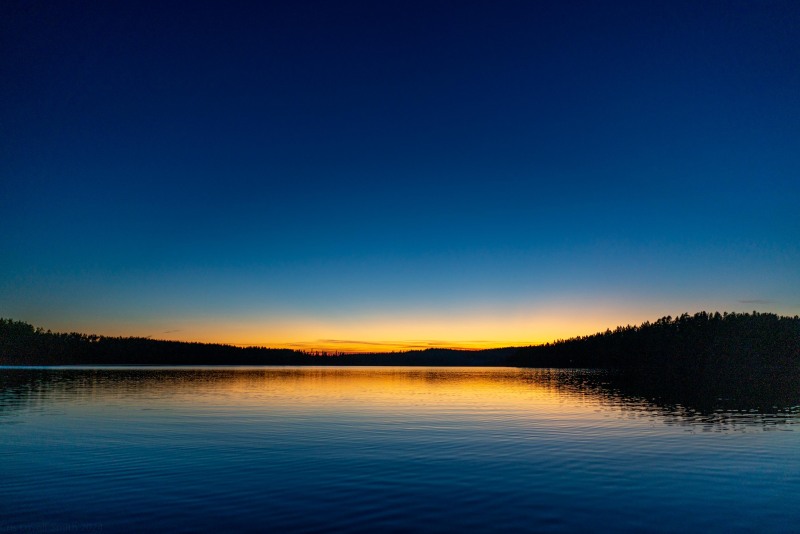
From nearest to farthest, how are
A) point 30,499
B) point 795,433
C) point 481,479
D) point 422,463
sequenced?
point 30,499 → point 481,479 → point 422,463 → point 795,433

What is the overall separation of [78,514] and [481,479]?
56.2 feet

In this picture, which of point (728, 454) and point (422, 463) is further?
point (728, 454)

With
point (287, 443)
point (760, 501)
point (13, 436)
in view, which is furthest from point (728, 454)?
point (13, 436)

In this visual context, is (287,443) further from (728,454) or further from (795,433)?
(795,433)

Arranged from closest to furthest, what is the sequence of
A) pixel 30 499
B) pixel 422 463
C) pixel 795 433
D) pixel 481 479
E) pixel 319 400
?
1. pixel 30 499
2. pixel 481 479
3. pixel 422 463
4. pixel 795 433
5. pixel 319 400

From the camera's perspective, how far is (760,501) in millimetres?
24172

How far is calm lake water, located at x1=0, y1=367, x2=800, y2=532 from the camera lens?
20.4 metres

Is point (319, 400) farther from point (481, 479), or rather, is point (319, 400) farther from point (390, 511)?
point (390, 511)

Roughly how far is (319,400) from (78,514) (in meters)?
58.6

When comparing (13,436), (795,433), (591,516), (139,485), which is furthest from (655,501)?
(13,436)

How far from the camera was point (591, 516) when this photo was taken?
68.6ft

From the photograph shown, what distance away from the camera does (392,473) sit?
28.0m

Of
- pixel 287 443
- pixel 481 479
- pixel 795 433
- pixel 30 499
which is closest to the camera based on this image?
pixel 30 499

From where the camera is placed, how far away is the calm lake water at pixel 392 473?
20.4 meters
